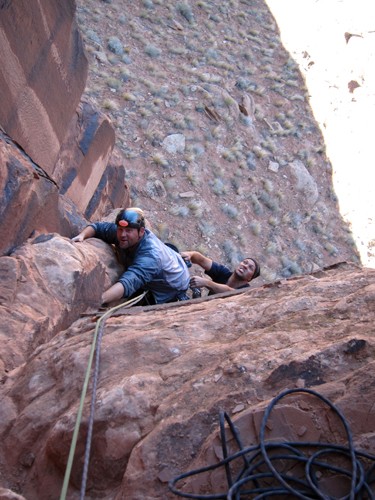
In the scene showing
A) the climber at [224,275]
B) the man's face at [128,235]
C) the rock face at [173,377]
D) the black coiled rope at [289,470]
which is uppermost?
the black coiled rope at [289,470]

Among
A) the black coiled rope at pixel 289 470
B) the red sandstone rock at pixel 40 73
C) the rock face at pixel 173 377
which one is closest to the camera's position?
the black coiled rope at pixel 289 470

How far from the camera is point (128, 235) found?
607cm

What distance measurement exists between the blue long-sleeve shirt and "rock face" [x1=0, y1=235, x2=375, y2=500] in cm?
99

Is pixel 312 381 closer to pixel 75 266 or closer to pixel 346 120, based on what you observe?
pixel 75 266

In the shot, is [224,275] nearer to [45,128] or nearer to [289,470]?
[45,128]

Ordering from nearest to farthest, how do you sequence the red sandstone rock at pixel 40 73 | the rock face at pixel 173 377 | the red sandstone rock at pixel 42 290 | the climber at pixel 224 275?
the rock face at pixel 173 377 → the red sandstone rock at pixel 42 290 → the red sandstone rock at pixel 40 73 → the climber at pixel 224 275

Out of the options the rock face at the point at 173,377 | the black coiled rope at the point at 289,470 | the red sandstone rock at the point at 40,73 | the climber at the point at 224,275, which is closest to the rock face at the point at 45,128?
the red sandstone rock at the point at 40,73

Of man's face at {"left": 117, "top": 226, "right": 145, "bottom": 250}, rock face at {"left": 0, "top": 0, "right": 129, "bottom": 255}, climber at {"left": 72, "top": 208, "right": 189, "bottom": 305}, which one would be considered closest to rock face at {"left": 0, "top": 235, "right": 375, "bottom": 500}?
rock face at {"left": 0, "top": 0, "right": 129, "bottom": 255}

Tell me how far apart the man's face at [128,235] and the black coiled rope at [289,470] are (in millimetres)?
3541

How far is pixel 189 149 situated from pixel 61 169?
6592 millimetres

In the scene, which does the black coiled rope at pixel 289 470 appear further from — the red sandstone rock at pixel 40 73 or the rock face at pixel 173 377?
the red sandstone rock at pixel 40 73

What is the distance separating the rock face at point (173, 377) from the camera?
2.85 meters

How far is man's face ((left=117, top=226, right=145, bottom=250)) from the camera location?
6055mm

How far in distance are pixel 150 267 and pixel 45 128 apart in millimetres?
1864
